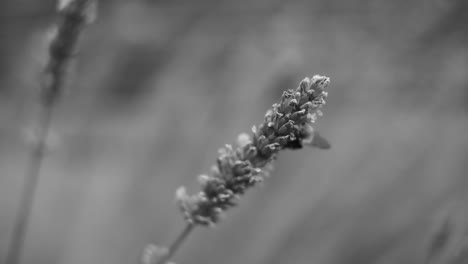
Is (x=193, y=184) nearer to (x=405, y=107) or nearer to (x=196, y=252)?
(x=196, y=252)

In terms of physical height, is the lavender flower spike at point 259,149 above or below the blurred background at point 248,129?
below

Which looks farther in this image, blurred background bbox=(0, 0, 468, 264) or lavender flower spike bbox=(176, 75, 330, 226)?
blurred background bbox=(0, 0, 468, 264)

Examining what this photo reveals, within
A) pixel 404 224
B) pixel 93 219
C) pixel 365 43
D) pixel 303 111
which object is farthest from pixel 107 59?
pixel 303 111

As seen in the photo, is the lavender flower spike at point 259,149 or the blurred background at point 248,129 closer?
the lavender flower spike at point 259,149

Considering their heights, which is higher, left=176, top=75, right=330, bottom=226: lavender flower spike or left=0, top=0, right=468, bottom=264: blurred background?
left=0, top=0, right=468, bottom=264: blurred background
